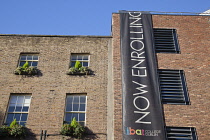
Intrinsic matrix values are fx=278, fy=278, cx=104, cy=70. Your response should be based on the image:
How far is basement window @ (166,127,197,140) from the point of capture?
13898mm

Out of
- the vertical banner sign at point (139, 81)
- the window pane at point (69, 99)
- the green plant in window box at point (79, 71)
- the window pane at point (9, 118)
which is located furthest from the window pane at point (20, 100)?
the vertical banner sign at point (139, 81)

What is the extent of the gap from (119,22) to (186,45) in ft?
15.3

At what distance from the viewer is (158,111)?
47.3 feet

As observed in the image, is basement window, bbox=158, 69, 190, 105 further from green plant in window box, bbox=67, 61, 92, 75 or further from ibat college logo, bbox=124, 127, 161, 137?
green plant in window box, bbox=67, 61, 92, 75

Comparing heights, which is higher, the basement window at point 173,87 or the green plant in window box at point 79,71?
the green plant in window box at point 79,71

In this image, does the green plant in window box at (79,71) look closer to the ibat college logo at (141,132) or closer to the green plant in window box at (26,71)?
the green plant in window box at (26,71)

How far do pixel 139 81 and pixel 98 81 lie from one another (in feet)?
7.85

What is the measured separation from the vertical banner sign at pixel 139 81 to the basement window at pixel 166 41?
0.52 m

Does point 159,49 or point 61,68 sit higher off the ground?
point 159,49

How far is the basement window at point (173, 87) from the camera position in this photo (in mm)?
15205

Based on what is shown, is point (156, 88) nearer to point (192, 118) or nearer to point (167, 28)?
point (192, 118)

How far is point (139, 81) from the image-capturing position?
609 inches

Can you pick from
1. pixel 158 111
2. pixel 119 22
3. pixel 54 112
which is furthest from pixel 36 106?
pixel 119 22

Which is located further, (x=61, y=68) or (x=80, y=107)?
(x=61, y=68)
